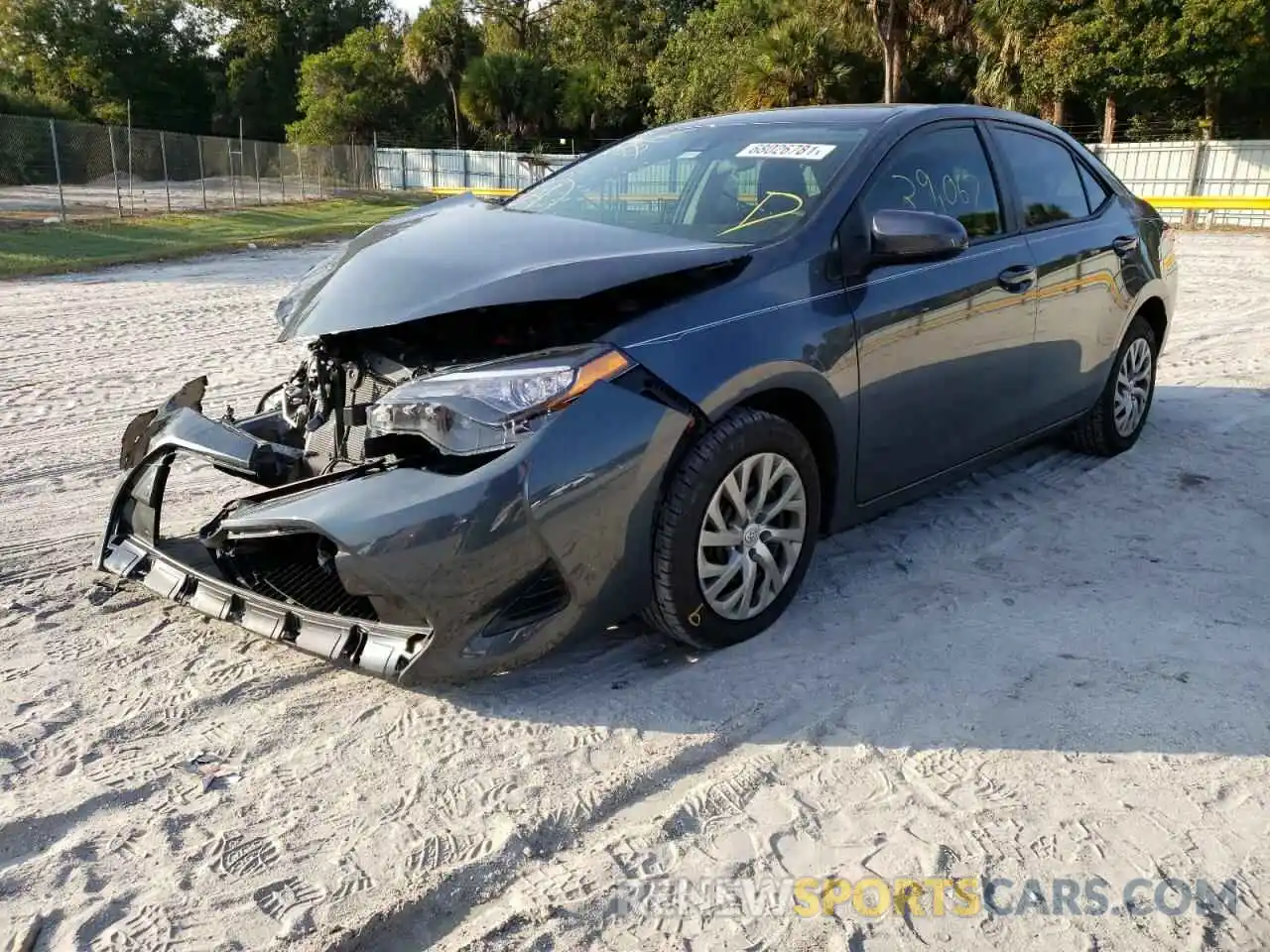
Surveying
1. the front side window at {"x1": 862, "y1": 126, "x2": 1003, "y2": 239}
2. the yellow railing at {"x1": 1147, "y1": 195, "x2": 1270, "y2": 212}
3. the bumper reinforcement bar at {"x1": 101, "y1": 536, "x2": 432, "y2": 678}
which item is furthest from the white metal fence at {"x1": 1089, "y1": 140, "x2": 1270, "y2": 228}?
the bumper reinforcement bar at {"x1": 101, "y1": 536, "x2": 432, "y2": 678}

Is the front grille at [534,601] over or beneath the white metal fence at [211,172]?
beneath

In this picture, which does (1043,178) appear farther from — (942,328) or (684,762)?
(684,762)

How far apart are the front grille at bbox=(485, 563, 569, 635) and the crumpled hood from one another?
2.62 feet

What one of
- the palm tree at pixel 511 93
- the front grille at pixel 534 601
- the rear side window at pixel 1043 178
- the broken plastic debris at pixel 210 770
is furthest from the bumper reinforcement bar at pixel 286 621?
the palm tree at pixel 511 93

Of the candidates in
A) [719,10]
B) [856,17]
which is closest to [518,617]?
[856,17]

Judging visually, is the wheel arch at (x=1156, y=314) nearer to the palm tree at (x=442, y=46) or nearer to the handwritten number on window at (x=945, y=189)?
the handwritten number on window at (x=945, y=189)

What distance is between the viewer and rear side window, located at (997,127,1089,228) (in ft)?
14.9

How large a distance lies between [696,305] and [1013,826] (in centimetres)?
168

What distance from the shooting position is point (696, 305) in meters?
3.17

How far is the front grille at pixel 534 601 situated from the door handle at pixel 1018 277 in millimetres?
2360

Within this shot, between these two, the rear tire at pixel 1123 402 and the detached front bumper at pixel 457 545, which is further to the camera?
the rear tire at pixel 1123 402

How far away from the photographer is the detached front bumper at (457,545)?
275 cm

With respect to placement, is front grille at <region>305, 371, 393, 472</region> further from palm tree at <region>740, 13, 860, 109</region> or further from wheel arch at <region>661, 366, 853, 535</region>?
palm tree at <region>740, 13, 860, 109</region>

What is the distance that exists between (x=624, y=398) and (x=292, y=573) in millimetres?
1204
